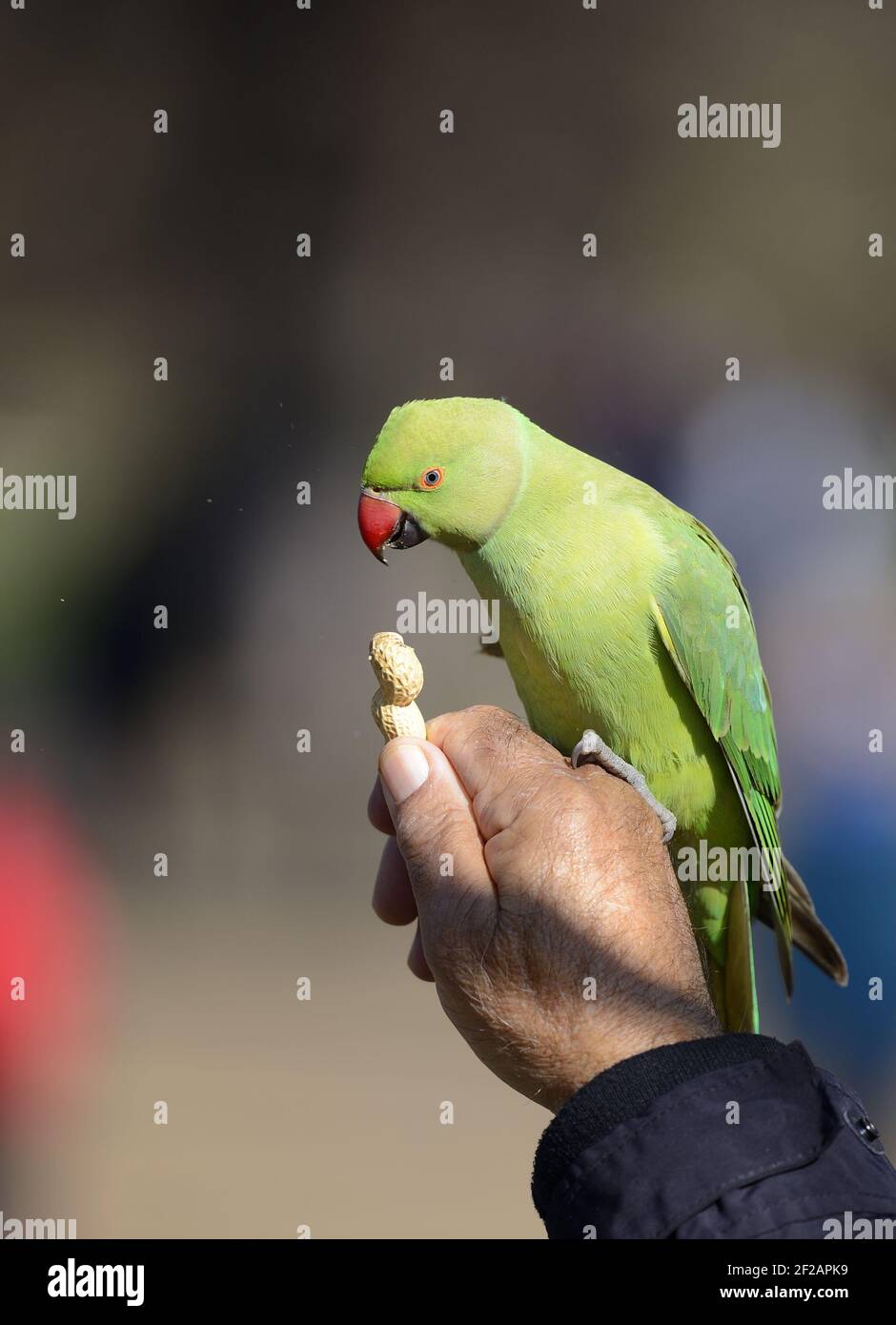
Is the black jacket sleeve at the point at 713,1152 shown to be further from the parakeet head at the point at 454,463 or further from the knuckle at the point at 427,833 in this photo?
the parakeet head at the point at 454,463

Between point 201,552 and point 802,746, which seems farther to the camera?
point 201,552

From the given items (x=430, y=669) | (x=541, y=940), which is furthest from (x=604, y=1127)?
(x=430, y=669)

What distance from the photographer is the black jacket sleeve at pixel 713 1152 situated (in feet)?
3.64

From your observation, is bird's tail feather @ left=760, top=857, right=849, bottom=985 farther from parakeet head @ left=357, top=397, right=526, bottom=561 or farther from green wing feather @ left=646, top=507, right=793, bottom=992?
parakeet head @ left=357, top=397, right=526, bottom=561

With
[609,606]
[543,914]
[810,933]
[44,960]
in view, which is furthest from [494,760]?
[44,960]

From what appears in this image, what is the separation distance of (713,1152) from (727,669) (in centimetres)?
118

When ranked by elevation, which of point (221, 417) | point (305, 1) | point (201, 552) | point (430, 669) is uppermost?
point (305, 1)

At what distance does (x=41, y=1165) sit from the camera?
396cm

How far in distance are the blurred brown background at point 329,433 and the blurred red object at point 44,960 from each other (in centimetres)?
1

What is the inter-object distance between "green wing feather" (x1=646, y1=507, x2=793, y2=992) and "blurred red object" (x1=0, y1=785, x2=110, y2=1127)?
3.09 m

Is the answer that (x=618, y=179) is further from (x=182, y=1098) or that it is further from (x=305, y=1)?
(x=182, y=1098)

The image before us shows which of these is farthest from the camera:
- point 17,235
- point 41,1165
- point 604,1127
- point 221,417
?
point 221,417

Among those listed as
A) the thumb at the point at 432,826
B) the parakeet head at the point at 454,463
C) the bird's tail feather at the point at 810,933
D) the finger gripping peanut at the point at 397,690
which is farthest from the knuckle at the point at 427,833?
the bird's tail feather at the point at 810,933

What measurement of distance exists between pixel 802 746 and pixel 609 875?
128 inches
